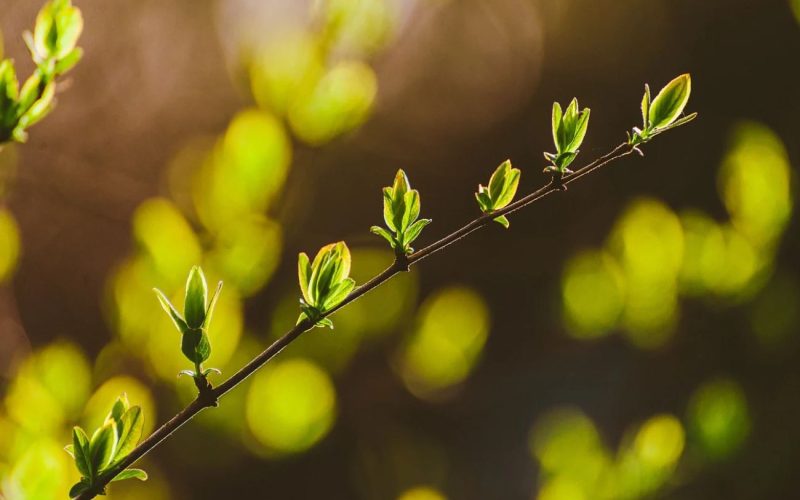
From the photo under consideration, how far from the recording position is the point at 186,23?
1.87 feet

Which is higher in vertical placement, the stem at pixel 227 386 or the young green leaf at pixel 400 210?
the young green leaf at pixel 400 210

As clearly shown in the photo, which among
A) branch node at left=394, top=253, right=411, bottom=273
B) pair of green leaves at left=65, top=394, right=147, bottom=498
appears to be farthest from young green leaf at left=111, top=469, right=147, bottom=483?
branch node at left=394, top=253, right=411, bottom=273

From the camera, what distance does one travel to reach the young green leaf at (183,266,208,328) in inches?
7.7

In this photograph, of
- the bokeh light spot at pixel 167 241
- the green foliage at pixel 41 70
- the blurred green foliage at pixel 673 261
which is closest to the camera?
the green foliage at pixel 41 70

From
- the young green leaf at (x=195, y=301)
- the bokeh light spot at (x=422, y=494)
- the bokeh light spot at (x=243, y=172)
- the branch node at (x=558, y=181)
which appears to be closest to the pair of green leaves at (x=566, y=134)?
the branch node at (x=558, y=181)

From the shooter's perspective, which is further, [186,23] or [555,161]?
[186,23]

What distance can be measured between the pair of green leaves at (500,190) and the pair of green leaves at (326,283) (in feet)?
0.19

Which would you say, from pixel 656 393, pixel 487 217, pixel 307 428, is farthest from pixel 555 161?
pixel 656 393

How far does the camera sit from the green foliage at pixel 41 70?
183 mm

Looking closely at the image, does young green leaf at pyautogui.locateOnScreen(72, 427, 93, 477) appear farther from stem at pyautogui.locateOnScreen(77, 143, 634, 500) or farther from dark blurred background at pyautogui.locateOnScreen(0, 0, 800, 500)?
dark blurred background at pyautogui.locateOnScreen(0, 0, 800, 500)

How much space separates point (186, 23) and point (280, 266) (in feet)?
0.80

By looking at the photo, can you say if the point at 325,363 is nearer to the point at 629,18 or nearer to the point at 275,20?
the point at 275,20

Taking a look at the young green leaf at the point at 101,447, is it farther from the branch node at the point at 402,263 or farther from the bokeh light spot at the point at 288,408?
the bokeh light spot at the point at 288,408

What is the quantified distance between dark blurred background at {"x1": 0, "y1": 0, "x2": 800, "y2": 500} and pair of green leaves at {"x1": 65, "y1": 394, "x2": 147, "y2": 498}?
0.85 feet
